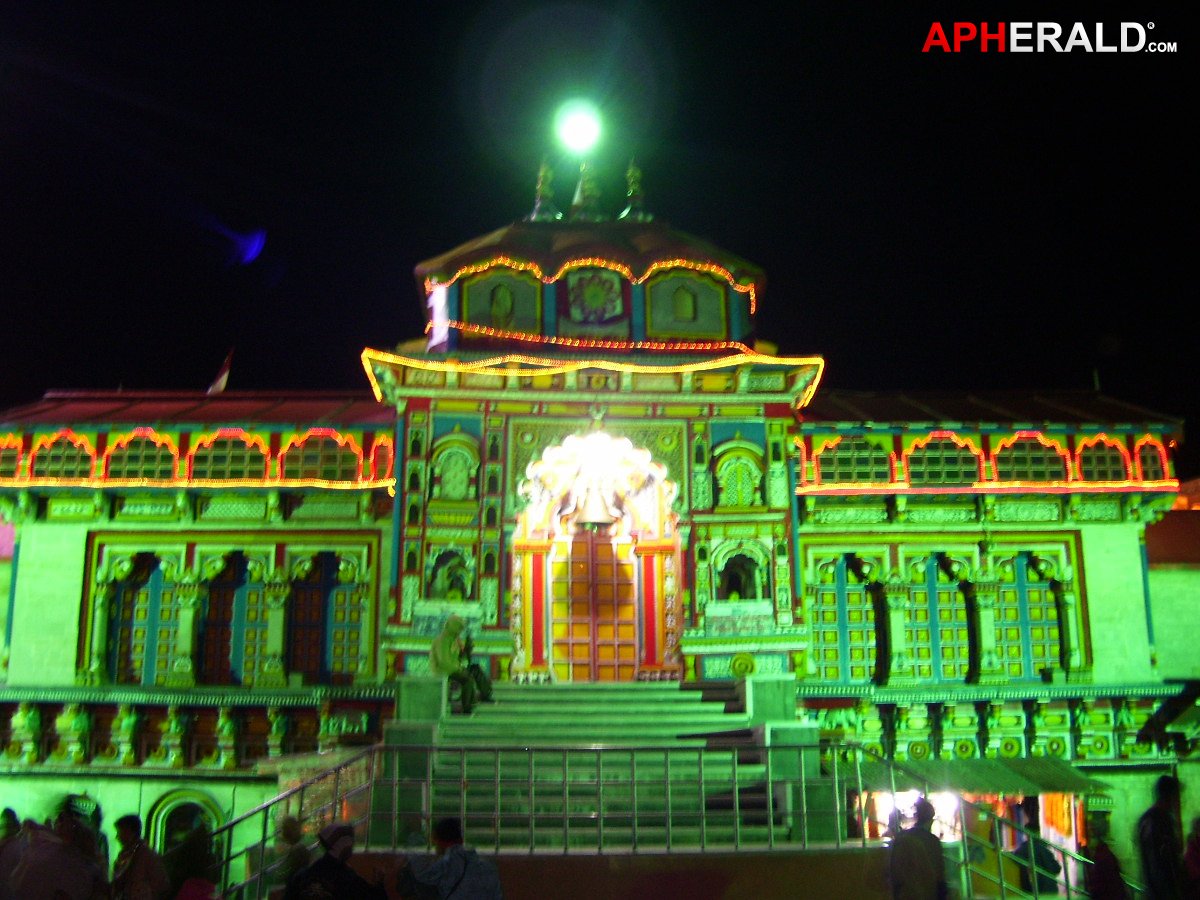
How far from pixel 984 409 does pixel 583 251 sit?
28.1 ft

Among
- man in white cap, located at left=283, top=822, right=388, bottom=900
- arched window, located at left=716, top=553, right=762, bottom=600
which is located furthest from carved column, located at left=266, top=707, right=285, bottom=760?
man in white cap, located at left=283, top=822, right=388, bottom=900

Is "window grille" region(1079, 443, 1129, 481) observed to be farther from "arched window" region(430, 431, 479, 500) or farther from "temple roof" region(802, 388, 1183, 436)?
"arched window" region(430, 431, 479, 500)

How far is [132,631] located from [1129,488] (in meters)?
17.4

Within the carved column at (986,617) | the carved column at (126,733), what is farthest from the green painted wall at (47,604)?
the carved column at (986,617)

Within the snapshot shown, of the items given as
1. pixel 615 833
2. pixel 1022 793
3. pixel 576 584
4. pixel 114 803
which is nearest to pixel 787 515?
pixel 576 584

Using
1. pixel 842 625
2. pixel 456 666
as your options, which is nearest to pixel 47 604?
pixel 456 666

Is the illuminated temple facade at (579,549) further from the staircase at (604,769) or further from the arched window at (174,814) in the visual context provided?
the staircase at (604,769)

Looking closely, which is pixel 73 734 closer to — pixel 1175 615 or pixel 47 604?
pixel 47 604

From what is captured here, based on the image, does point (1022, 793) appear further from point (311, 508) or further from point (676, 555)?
point (311, 508)

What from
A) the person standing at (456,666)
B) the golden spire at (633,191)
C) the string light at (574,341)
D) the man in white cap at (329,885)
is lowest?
the man in white cap at (329,885)

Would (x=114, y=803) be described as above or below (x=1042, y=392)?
below

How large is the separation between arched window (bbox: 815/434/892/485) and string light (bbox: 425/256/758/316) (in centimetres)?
330

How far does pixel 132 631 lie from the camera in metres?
19.3

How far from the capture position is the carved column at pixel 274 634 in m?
18.8
